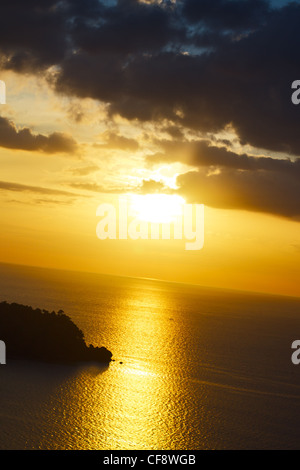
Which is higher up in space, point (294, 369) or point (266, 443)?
point (294, 369)

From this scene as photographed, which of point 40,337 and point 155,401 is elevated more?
point 40,337

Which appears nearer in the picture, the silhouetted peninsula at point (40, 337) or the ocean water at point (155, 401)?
the ocean water at point (155, 401)

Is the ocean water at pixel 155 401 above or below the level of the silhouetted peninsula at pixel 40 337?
below

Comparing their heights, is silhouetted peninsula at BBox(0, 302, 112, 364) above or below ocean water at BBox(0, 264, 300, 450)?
above

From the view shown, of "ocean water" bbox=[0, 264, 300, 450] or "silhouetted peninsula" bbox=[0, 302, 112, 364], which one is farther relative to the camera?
"silhouetted peninsula" bbox=[0, 302, 112, 364]

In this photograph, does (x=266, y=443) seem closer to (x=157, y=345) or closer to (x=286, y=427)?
(x=286, y=427)

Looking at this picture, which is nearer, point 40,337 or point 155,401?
point 155,401
